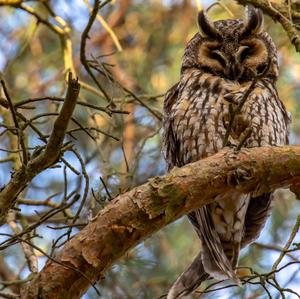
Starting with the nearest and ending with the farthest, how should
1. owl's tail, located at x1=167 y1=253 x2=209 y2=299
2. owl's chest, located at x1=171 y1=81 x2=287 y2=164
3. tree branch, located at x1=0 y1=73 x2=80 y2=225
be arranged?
1. tree branch, located at x1=0 y1=73 x2=80 y2=225
2. owl's tail, located at x1=167 y1=253 x2=209 y2=299
3. owl's chest, located at x1=171 y1=81 x2=287 y2=164

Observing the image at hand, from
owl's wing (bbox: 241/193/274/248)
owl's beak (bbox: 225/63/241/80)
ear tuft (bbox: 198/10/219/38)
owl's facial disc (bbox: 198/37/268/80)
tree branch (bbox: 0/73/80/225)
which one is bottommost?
tree branch (bbox: 0/73/80/225)

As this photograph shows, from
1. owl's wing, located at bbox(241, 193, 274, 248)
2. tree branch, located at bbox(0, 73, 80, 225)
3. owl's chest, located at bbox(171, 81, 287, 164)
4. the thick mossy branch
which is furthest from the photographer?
owl's wing, located at bbox(241, 193, 274, 248)

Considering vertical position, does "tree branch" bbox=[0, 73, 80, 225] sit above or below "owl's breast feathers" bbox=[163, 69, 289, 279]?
below

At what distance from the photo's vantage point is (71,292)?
5.89 ft

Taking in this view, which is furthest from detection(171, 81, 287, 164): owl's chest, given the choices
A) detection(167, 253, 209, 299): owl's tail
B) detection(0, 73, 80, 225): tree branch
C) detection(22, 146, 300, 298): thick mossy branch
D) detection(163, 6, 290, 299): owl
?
detection(0, 73, 80, 225): tree branch

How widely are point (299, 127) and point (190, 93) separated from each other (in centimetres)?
183

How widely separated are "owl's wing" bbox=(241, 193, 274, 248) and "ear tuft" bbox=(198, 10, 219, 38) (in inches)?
27.8

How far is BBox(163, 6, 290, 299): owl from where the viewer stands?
8.86 ft

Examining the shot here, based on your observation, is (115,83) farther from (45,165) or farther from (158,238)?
(158,238)

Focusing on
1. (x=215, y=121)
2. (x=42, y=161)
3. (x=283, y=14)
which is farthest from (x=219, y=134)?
(x=42, y=161)

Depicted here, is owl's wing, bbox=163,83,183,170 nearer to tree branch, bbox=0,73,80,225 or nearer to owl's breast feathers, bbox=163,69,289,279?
owl's breast feathers, bbox=163,69,289,279

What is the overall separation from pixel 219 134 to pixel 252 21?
1.84 feet

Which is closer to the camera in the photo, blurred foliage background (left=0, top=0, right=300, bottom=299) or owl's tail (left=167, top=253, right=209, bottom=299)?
owl's tail (left=167, top=253, right=209, bottom=299)

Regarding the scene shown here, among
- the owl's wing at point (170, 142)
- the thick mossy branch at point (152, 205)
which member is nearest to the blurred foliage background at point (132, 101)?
the owl's wing at point (170, 142)
